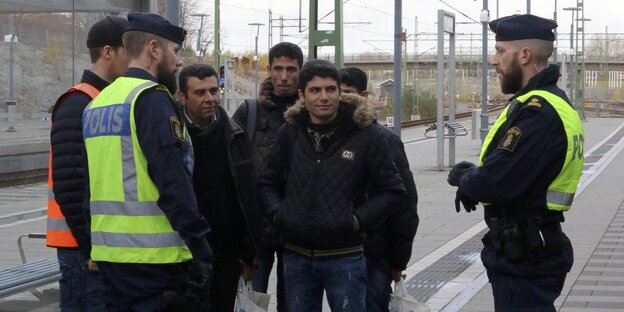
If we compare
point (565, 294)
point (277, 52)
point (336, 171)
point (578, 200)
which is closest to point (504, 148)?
point (336, 171)

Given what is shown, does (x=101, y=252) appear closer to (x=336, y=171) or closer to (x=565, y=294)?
(x=336, y=171)

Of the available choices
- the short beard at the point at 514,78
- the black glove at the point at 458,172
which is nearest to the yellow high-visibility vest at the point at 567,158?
the short beard at the point at 514,78

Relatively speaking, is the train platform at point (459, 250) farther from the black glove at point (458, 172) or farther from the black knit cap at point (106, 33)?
the black glove at point (458, 172)

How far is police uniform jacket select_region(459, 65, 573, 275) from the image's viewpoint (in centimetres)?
473

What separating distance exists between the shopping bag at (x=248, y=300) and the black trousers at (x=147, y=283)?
109 centimetres

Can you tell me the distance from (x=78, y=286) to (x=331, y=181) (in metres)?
1.25

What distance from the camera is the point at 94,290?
5.19 m

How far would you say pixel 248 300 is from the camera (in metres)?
5.57

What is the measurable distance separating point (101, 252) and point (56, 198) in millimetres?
588

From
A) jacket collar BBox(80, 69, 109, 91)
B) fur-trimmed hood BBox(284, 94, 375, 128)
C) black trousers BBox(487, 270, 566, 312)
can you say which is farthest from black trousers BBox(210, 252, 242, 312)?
black trousers BBox(487, 270, 566, 312)

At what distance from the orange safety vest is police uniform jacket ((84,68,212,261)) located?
854mm

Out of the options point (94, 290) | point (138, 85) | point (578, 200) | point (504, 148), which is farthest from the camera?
point (578, 200)

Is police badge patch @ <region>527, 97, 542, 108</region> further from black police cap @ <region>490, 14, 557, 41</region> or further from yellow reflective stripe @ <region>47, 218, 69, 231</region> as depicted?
yellow reflective stripe @ <region>47, 218, 69, 231</region>

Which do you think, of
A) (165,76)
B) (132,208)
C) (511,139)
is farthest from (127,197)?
(511,139)
